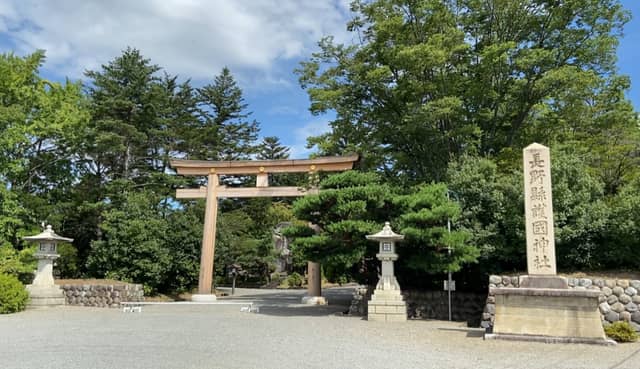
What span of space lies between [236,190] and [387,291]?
786 cm

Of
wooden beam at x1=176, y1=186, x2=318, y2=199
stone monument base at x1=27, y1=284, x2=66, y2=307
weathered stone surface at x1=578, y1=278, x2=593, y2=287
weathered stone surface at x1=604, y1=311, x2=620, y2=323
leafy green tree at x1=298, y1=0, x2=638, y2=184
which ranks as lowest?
stone monument base at x1=27, y1=284, x2=66, y2=307

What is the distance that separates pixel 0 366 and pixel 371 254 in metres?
8.56

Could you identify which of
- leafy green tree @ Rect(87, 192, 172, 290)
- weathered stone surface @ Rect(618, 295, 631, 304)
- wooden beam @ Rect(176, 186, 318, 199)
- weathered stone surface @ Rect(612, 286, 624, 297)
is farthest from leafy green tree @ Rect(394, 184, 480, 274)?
leafy green tree @ Rect(87, 192, 172, 290)

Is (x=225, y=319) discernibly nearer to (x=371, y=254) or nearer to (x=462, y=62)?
(x=371, y=254)

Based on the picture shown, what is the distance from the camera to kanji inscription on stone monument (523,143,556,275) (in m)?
7.93

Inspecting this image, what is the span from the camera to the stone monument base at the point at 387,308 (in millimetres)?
10398

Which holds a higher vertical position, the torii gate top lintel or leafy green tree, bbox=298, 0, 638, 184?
leafy green tree, bbox=298, 0, 638, 184

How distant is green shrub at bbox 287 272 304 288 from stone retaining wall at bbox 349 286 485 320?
16490mm

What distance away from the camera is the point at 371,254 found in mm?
12016

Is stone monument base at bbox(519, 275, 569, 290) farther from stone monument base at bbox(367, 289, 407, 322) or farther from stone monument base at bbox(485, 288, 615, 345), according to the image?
stone monument base at bbox(367, 289, 407, 322)

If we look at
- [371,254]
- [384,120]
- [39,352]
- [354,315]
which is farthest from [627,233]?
[39,352]

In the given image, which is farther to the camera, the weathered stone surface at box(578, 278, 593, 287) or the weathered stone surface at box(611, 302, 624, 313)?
the weathered stone surface at box(578, 278, 593, 287)

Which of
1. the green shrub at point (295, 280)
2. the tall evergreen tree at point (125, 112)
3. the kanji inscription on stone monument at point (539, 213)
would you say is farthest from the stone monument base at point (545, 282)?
the green shrub at point (295, 280)

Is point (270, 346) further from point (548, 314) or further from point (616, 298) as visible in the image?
point (616, 298)
